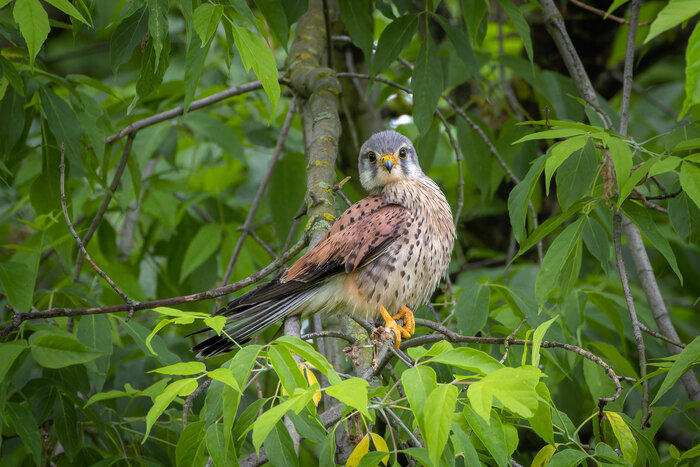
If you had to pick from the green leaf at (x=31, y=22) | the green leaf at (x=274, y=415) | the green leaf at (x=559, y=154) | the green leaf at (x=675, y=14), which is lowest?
the green leaf at (x=274, y=415)

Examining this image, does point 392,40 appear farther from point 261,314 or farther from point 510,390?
point 510,390

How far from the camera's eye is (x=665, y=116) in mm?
5535

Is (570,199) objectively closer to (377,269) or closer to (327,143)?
(377,269)

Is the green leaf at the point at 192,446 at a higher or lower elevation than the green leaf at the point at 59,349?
lower

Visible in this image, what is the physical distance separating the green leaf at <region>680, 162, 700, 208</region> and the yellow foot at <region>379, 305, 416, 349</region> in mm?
1282

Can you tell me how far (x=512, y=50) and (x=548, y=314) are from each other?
4228mm

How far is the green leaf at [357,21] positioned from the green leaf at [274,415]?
2.34m

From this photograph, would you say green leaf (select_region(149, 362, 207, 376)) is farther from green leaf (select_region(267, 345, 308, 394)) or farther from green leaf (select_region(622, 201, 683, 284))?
green leaf (select_region(622, 201, 683, 284))

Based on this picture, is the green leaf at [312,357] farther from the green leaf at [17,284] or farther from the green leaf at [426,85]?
the green leaf at [426,85]

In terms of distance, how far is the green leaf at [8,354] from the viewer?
2602 mm

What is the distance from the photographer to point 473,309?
3125 mm

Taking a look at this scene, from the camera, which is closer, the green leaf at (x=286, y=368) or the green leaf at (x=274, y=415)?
the green leaf at (x=274, y=415)

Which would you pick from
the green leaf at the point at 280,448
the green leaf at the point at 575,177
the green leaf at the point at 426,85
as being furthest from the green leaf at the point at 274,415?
the green leaf at the point at 426,85

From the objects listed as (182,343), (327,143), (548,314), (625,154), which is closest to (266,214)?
(182,343)
